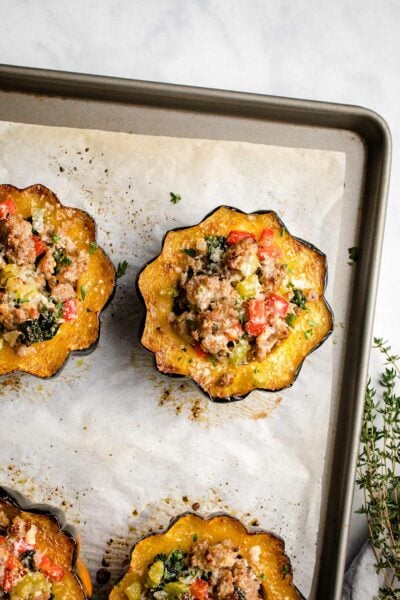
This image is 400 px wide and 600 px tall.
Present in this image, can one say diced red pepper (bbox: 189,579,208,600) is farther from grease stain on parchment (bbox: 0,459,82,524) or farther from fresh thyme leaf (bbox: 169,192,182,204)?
fresh thyme leaf (bbox: 169,192,182,204)

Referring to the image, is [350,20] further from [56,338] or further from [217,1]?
[56,338]

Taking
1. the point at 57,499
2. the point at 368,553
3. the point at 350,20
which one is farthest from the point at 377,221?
the point at 57,499

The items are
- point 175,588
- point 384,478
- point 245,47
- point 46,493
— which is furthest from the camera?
point 245,47

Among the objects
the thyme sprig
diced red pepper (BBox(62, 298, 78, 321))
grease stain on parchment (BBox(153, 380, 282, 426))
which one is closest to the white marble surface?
the thyme sprig

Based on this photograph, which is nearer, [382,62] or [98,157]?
[98,157]

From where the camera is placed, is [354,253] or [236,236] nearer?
[236,236]

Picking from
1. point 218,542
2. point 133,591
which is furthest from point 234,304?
point 133,591

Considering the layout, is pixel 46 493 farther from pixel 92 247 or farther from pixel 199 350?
pixel 92 247
